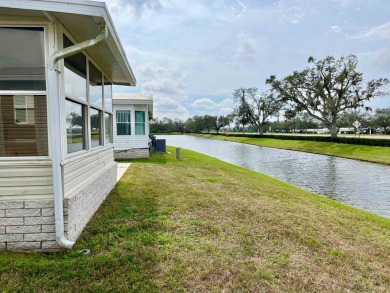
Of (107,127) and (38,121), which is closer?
(38,121)

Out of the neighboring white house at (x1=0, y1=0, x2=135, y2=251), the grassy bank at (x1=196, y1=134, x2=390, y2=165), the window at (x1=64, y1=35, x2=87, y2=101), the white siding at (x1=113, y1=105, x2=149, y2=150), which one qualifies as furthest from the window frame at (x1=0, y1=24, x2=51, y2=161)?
the grassy bank at (x1=196, y1=134, x2=390, y2=165)

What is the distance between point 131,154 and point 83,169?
9976 mm

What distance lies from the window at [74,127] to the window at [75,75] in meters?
0.14

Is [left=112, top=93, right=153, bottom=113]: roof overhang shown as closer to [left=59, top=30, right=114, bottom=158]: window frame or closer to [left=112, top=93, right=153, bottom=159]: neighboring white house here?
[left=112, top=93, right=153, bottom=159]: neighboring white house

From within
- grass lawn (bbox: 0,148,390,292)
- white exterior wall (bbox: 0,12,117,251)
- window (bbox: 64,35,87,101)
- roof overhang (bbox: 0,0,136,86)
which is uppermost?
roof overhang (bbox: 0,0,136,86)

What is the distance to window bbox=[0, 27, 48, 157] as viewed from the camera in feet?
10.5

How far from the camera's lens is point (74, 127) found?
3.96m

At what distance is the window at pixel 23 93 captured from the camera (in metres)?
3.21

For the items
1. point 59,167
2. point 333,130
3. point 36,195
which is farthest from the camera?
point 333,130

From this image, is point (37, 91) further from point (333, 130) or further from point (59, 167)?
point (333, 130)

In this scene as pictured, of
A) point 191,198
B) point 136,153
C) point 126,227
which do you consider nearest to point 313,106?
point 136,153

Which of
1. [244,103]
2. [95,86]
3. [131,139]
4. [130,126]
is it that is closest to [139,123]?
[130,126]

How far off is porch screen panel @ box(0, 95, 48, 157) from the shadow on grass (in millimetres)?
1228

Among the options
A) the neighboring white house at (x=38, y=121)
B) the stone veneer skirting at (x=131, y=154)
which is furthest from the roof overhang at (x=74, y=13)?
the stone veneer skirting at (x=131, y=154)
